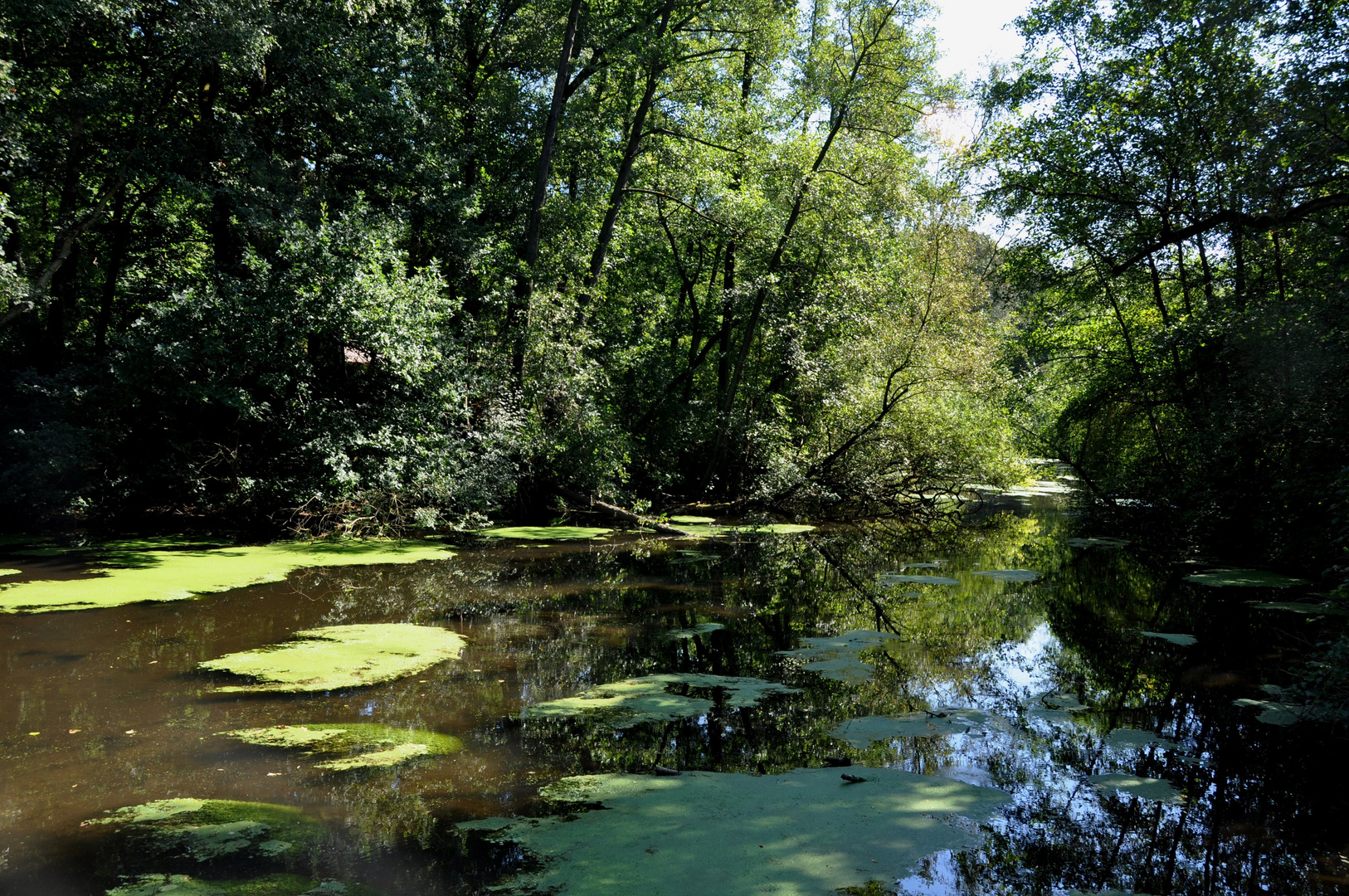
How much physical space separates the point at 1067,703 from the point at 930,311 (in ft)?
37.7

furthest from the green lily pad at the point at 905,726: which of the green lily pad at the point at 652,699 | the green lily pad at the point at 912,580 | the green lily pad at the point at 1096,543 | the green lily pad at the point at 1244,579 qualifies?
the green lily pad at the point at 1096,543

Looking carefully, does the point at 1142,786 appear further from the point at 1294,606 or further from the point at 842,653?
the point at 1294,606

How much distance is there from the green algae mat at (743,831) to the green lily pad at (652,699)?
921mm

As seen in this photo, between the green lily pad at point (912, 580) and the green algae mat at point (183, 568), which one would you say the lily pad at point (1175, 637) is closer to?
the green lily pad at point (912, 580)

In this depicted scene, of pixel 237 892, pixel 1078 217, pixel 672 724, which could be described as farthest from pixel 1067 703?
pixel 1078 217

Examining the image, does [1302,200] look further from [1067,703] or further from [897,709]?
[897,709]

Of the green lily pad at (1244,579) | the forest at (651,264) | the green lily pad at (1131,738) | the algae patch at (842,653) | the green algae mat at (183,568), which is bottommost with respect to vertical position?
the green lily pad at (1244,579)

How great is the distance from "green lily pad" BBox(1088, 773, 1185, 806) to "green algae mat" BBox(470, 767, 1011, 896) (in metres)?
0.65

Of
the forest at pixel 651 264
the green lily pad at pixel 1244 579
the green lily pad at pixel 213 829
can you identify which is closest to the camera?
the green lily pad at pixel 213 829

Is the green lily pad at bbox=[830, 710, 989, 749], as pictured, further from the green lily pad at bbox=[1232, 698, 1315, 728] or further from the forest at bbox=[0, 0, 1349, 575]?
the forest at bbox=[0, 0, 1349, 575]

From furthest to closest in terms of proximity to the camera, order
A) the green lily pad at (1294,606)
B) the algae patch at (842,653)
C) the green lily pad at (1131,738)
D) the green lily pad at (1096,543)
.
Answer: the green lily pad at (1096,543), the green lily pad at (1294,606), the algae patch at (842,653), the green lily pad at (1131,738)

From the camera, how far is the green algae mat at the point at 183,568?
688 centimetres

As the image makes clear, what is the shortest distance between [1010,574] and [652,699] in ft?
21.4

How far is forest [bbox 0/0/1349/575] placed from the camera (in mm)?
9984
